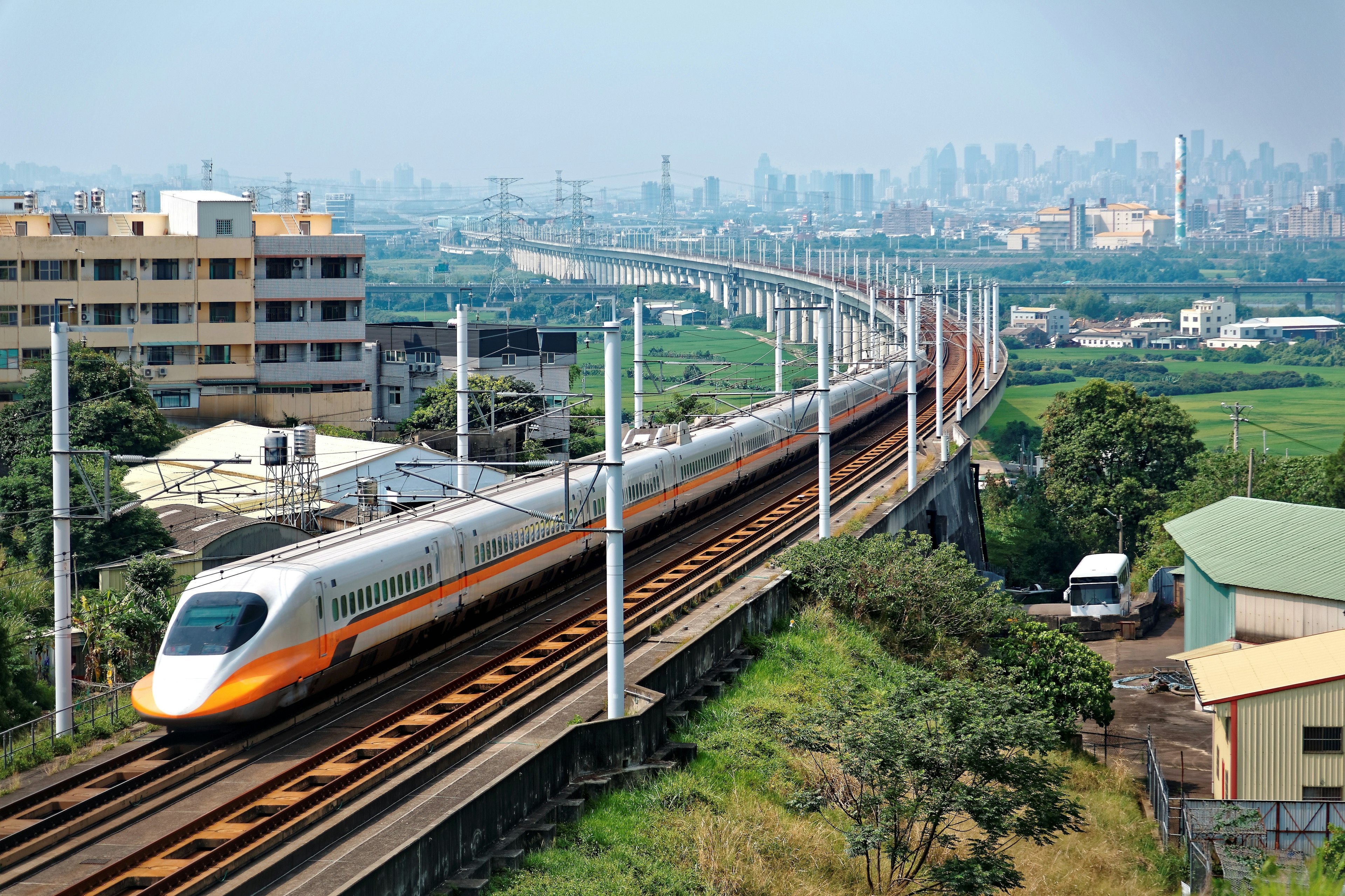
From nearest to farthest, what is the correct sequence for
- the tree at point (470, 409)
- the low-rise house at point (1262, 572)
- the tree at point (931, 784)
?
the tree at point (931, 784)
the low-rise house at point (1262, 572)
the tree at point (470, 409)

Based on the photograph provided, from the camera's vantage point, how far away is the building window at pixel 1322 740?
29.8 metres

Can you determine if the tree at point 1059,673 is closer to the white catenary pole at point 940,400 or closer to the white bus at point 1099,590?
the white catenary pole at point 940,400

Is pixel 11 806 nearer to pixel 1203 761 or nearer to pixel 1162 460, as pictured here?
pixel 1203 761

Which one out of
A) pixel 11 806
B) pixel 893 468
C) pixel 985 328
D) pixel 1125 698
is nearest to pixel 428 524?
pixel 11 806

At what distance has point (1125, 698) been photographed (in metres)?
42.2

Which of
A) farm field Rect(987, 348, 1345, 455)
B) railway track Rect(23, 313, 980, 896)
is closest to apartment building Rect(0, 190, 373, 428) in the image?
railway track Rect(23, 313, 980, 896)

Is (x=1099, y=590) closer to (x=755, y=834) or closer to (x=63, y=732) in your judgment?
(x=755, y=834)

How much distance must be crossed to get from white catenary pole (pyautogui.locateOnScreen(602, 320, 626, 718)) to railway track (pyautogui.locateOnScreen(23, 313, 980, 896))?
2.28 metres

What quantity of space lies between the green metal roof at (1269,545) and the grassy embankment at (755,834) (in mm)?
11251

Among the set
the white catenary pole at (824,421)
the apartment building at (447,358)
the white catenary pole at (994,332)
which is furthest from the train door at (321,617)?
the white catenary pole at (994,332)

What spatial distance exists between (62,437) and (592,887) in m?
11.0

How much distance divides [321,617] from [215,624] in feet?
5.81

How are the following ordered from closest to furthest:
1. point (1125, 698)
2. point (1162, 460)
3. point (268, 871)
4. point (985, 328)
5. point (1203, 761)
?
point (268, 871)
point (1203, 761)
point (1125, 698)
point (1162, 460)
point (985, 328)

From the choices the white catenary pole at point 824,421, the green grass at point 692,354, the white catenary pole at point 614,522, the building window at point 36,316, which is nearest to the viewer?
the white catenary pole at point 614,522
